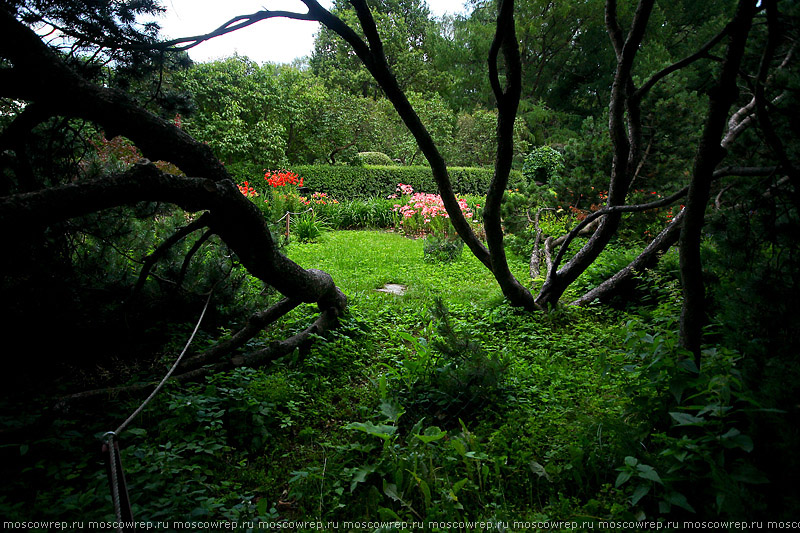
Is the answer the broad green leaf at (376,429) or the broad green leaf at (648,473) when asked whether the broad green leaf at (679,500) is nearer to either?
the broad green leaf at (648,473)

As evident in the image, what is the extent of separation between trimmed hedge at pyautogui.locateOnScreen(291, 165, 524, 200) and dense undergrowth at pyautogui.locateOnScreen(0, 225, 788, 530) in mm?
10556

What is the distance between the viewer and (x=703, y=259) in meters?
2.73

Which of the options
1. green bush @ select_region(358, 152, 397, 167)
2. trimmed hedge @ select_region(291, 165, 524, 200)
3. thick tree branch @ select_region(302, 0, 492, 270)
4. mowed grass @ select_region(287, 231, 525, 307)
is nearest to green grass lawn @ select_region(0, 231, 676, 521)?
thick tree branch @ select_region(302, 0, 492, 270)

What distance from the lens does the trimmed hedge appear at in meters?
13.8

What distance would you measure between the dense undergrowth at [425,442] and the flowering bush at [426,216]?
536 cm

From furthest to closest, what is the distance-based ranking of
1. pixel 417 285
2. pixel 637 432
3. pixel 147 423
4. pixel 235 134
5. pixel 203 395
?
1. pixel 235 134
2. pixel 417 285
3. pixel 203 395
4. pixel 147 423
5. pixel 637 432

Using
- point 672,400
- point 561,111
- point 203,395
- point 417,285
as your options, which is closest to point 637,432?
point 672,400

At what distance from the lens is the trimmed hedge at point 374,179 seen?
1381 cm

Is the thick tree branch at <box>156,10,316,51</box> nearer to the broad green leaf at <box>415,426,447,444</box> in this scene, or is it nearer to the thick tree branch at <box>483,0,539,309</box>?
the thick tree branch at <box>483,0,539,309</box>

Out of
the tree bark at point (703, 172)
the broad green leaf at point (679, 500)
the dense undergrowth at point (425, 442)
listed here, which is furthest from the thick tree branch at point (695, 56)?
the broad green leaf at point (679, 500)

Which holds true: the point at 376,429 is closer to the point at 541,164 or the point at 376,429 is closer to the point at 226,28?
the point at 226,28

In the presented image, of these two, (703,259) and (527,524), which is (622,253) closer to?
(703,259)

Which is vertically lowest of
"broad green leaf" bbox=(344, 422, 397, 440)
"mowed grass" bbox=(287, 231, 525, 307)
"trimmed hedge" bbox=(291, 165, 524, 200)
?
"broad green leaf" bbox=(344, 422, 397, 440)

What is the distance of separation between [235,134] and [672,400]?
13805 millimetres
